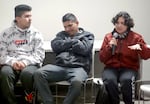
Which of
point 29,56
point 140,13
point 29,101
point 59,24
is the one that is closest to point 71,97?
point 29,101

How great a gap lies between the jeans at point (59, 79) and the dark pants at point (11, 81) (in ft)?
0.27

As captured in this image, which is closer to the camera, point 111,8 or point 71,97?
point 71,97

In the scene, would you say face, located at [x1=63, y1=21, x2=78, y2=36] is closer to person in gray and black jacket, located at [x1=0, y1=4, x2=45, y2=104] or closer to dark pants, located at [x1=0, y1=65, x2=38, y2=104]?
person in gray and black jacket, located at [x1=0, y1=4, x2=45, y2=104]

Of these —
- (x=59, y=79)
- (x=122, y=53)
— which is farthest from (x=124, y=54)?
(x=59, y=79)

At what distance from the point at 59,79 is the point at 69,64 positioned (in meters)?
0.20

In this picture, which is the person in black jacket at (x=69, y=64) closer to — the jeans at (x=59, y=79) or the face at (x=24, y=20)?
the jeans at (x=59, y=79)

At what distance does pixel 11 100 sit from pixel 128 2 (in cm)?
201

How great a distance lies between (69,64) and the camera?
3.42 metres

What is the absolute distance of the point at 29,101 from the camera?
3369 mm

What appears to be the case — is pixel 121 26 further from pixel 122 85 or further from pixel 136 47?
pixel 122 85

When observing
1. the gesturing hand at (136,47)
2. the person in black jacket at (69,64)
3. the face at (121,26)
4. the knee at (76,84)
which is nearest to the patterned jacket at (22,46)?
the person in black jacket at (69,64)

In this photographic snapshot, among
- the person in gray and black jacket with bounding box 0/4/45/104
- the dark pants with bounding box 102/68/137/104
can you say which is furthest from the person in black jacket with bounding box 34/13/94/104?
the dark pants with bounding box 102/68/137/104

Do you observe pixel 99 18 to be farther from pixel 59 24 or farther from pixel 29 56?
pixel 29 56

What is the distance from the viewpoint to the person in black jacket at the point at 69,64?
10.6ft
